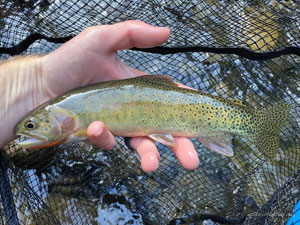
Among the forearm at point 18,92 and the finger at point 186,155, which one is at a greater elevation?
the forearm at point 18,92

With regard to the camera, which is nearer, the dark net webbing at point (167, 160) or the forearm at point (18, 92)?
the forearm at point (18, 92)

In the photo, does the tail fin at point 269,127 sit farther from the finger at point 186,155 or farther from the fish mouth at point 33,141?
the fish mouth at point 33,141

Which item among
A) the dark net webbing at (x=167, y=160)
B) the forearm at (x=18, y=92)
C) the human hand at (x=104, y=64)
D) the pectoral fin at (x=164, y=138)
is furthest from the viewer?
the dark net webbing at (x=167, y=160)

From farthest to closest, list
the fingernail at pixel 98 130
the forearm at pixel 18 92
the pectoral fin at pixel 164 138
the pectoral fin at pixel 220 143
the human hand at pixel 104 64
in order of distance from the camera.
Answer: the forearm at pixel 18 92 → the pectoral fin at pixel 220 143 → the pectoral fin at pixel 164 138 → the human hand at pixel 104 64 → the fingernail at pixel 98 130

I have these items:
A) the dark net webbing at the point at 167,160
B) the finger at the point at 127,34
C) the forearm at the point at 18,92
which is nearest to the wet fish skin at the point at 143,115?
the finger at the point at 127,34

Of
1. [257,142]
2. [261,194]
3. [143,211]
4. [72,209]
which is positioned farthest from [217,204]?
[72,209]

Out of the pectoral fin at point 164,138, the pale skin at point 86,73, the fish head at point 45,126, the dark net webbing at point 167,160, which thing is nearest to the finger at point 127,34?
the pale skin at point 86,73

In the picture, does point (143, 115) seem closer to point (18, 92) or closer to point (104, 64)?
point (104, 64)

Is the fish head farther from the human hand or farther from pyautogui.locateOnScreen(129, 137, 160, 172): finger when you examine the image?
pyautogui.locateOnScreen(129, 137, 160, 172): finger

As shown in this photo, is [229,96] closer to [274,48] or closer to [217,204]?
[274,48]
